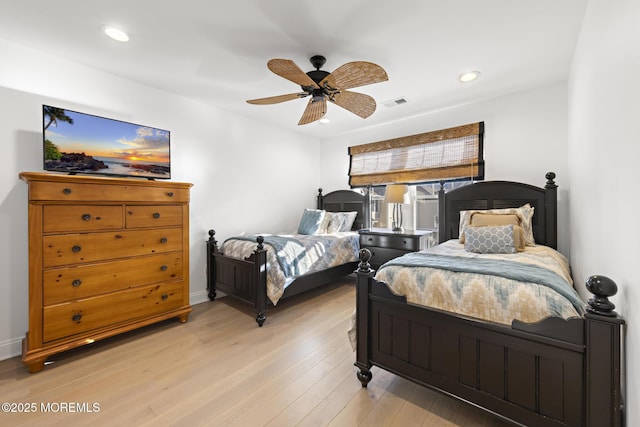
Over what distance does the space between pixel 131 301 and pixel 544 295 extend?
3046 millimetres

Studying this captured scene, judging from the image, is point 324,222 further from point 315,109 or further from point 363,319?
point 363,319

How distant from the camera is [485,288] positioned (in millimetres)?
1396

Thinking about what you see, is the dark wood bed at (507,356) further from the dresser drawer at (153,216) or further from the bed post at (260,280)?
the dresser drawer at (153,216)

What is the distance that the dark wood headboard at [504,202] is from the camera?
Answer: 2750 millimetres

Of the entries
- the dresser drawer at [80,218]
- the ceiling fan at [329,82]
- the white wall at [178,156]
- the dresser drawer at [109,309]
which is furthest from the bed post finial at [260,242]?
the ceiling fan at [329,82]

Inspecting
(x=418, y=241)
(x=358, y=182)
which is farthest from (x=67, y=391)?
(x=358, y=182)

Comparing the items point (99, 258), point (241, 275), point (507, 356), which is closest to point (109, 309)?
point (99, 258)

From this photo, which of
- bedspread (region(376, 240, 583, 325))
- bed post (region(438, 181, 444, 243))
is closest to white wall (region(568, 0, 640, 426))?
bedspread (region(376, 240, 583, 325))

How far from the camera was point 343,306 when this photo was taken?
10.5 ft

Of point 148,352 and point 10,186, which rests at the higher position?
point 10,186

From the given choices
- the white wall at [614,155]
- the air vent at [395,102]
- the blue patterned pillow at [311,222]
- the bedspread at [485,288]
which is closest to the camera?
the white wall at [614,155]

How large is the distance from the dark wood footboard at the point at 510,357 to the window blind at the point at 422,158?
2489 millimetres

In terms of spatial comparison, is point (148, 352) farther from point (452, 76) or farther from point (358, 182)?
point (452, 76)

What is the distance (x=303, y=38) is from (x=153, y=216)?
2.11 meters
